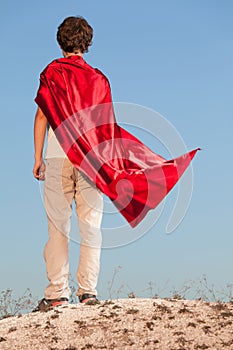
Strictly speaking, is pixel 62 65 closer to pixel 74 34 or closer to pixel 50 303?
pixel 74 34

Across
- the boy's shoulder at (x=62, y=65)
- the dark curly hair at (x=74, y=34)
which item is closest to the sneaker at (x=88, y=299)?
the boy's shoulder at (x=62, y=65)

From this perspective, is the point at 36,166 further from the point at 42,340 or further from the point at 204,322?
the point at 204,322

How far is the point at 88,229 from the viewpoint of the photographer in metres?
8.27

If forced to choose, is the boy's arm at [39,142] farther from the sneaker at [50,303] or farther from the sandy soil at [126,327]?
the sandy soil at [126,327]

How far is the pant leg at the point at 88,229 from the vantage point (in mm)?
8281

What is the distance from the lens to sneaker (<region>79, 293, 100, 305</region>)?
836cm

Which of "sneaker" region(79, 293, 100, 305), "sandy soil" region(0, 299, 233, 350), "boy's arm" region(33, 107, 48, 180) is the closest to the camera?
"sandy soil" region(0, 299, 233, 350)

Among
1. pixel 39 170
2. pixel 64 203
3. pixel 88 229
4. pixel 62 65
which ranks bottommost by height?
pixel 88 229

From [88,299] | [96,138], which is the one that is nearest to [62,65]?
[96,138]

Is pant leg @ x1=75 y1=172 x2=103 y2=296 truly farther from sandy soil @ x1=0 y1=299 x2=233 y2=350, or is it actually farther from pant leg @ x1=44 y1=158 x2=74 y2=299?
sandy soil @ x1=0 y1=299 x2=233 y2=350

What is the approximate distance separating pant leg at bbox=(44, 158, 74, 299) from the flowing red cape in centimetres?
20

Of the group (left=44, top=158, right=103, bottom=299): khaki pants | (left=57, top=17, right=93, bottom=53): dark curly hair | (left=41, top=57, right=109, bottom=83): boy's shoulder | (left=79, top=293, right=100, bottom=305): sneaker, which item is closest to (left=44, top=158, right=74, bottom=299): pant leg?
(left=44, top=158, right=103, bottom=299): khaki pants

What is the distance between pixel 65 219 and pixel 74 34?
1.96 m

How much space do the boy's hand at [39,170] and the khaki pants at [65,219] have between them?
56 mm
